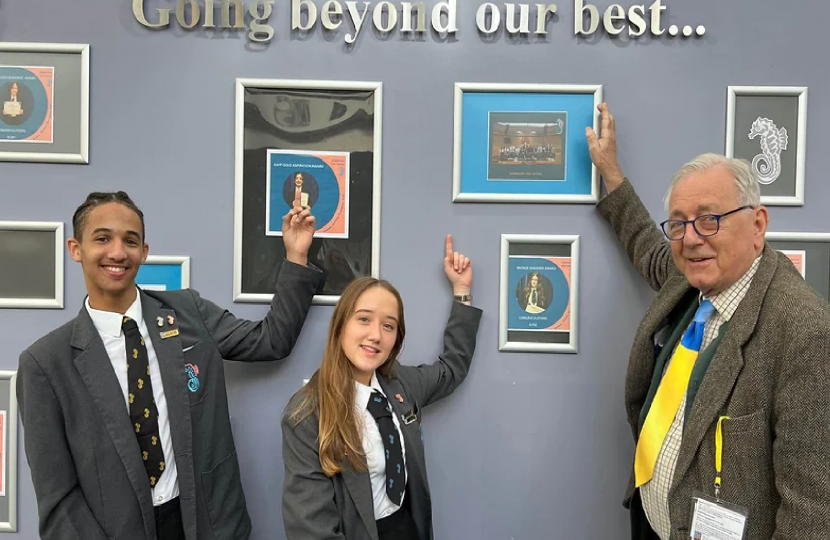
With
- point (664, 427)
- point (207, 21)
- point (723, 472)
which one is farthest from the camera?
point (207, 21)

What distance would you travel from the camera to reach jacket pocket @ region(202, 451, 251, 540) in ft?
5.01

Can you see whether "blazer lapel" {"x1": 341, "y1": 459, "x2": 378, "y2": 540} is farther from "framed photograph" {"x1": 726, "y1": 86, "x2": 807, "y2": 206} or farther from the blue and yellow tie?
"framed photograph" {"x1": 726, "y1": 86, "x2": 807, "y2": 206}

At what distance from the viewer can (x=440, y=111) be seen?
5.99 ft

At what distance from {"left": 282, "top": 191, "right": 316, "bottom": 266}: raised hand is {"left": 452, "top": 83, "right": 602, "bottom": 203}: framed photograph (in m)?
0.51

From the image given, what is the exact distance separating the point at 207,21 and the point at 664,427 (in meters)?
1.90

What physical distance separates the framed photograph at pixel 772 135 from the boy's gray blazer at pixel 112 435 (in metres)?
1.90

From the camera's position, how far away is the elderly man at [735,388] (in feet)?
3.68

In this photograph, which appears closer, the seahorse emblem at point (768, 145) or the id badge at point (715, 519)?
the id badge at point (715, 519)

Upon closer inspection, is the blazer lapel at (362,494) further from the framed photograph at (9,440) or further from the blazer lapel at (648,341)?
the framed photograph at (9,440)

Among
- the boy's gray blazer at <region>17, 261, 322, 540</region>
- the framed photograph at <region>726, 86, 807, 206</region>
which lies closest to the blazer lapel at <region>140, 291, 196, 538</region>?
the boy's gray blazer at <region>17, 261, 322, 540</region>

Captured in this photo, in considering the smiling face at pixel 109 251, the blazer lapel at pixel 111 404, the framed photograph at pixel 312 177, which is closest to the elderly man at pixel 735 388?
the framed photograph at pixel 312 177

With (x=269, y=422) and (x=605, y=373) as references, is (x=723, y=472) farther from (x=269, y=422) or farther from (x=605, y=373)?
(x=269, y=422)

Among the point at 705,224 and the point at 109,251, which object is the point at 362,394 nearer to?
the point at 109,251

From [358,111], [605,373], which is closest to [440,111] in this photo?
[358,111]
